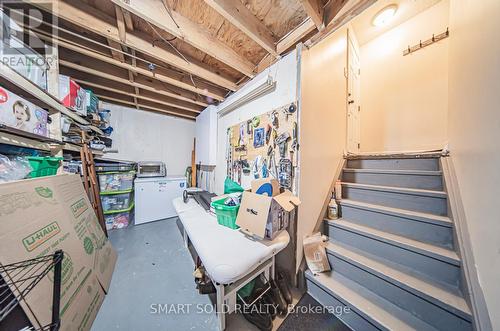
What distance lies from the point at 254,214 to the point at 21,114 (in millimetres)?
1958

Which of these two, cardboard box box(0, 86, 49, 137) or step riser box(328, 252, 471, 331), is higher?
cardboard box box(0, 86, 49, 137)

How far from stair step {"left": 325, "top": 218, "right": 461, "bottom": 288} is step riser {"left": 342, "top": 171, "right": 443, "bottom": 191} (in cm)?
63

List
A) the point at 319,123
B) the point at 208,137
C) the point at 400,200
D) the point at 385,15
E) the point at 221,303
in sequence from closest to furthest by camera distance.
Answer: the point at 221,303, the point at 400,200, the point at 319,123, the point at 385,15, the point at 208,137

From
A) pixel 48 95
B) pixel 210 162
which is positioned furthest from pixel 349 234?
pixel 48 95

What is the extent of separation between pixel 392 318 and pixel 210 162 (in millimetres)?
2723

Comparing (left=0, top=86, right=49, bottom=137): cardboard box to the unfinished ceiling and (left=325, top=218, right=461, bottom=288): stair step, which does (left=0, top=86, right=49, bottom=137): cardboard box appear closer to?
the unfinished ceiling

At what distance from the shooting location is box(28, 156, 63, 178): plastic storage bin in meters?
1.27

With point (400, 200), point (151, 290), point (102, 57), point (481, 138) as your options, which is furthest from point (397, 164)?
point (102, 57)

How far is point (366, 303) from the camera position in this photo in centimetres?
112

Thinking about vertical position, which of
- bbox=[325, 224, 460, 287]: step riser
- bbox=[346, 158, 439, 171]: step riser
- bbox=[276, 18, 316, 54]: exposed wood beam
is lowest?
bbox=[325, 224, 460, 287]: step riser

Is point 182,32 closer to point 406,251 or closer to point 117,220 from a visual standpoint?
point 406,251

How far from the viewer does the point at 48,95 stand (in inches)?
55.2

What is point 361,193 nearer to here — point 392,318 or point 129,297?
point 392,318

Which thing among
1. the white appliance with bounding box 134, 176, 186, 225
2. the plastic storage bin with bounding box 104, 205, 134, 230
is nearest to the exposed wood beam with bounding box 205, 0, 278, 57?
the white appliance with bounding box 134, 176, 186, 225
